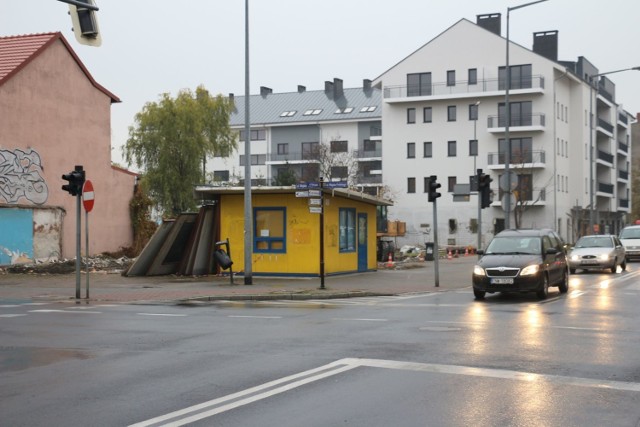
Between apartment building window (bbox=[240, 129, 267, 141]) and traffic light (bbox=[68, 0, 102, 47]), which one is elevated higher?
apartment building window (bbox=[240, 129, 267, 141])

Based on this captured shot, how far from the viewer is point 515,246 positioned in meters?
20.8

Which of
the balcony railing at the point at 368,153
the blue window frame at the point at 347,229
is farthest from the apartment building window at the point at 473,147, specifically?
the blue window frame at the point at 347,229

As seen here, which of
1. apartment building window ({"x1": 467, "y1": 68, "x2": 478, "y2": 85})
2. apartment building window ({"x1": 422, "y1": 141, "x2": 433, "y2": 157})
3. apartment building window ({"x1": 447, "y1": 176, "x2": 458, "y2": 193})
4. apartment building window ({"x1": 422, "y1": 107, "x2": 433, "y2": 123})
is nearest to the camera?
apartment building window ({"x1": 467, "y1": 68, "x2": 478, "y2": 85})

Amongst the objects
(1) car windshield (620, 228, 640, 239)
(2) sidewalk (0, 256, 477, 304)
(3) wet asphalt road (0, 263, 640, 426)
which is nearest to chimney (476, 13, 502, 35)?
(1) car windshield (620, 228, 640, 239)

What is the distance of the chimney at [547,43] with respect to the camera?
77500mm

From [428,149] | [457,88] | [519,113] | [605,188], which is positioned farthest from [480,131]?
[605,188]

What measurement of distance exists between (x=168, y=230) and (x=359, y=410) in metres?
21.9

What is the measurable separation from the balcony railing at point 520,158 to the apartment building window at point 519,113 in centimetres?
255

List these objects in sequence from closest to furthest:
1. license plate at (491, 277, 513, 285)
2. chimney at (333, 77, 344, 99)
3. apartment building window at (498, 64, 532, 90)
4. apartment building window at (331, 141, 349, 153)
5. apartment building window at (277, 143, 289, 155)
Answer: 1. license plate at (491, 277, 513, 285)
2. apartment building window at (498, 64, 532, 90)
3. apartment building window at (331, 141, 349, 153)
4. apartment building window at (277, 143, 289, 155)
5. chimney at (333, 77, 344, 99)

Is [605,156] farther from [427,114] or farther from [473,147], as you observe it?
[427,114]

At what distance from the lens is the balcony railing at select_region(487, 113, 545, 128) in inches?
2751

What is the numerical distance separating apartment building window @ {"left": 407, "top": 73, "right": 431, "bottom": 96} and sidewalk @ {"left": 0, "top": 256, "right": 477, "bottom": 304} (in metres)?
45.3

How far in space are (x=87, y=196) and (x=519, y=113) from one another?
184 ft

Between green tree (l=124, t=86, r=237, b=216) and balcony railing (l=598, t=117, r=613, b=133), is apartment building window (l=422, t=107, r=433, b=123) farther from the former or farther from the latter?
green tree (l=124, t=86, r=237, b=216)
